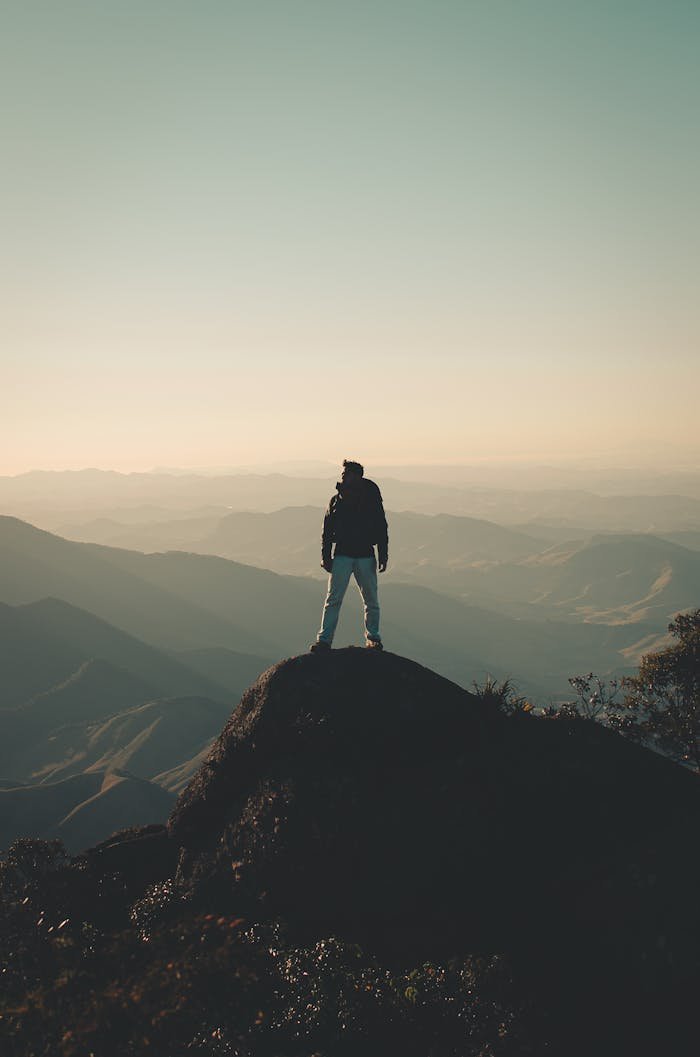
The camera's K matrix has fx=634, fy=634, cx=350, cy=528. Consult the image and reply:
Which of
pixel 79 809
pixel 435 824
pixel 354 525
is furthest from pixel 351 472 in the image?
pixel 79 809

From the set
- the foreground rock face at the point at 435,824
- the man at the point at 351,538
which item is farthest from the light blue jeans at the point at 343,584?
the foreground rock face at the point at 435,824

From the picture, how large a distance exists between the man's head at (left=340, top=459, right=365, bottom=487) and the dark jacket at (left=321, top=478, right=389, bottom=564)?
0.46 feet

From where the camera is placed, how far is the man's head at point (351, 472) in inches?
531

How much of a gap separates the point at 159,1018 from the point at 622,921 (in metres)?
6.36

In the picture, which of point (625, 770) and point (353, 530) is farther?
point (353, 530)

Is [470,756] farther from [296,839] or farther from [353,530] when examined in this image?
[353,530]

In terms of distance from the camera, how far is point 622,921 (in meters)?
9.03

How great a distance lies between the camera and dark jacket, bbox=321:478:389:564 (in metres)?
13.5

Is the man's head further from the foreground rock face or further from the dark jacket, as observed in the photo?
the foreground rock face

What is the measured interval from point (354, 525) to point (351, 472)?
1147 mm

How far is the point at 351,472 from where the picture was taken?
44.8 feet

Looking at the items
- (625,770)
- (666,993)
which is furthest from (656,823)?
(666,993)

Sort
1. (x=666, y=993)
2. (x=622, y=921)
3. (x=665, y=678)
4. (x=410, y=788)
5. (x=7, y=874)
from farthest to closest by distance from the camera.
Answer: (x=665, y=678) < (x=7, y=874) < (x=410, y=788) < (x=622, y=921) < (x=666, y=993)

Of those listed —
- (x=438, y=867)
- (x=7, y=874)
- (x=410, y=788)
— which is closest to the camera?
(x=438, y=867)
